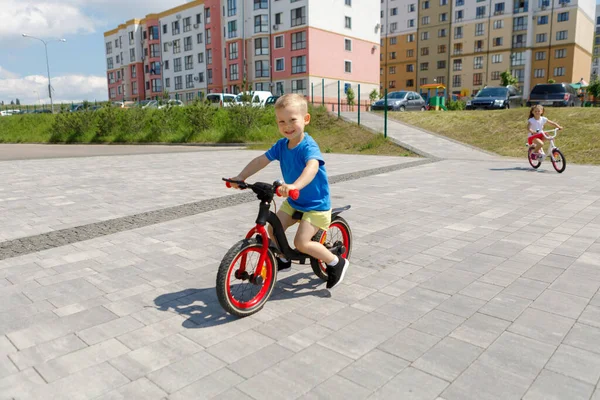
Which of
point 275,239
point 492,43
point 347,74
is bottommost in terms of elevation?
point 275,239

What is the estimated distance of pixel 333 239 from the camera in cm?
435

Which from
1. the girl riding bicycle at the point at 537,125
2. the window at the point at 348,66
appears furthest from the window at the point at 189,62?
the girl riding bicycle at the point at 537,125

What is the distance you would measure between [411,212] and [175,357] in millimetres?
4834

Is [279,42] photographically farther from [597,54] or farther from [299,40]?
[597,54]

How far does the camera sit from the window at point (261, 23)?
172 ft

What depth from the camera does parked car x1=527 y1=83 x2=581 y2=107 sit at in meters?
25.2

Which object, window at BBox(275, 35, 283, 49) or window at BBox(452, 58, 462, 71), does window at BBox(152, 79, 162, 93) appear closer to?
window at BBox(275, 35, 283, 49)

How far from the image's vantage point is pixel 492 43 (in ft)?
219

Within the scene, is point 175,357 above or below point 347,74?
below

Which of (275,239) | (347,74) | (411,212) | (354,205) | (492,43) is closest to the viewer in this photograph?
(275,239)

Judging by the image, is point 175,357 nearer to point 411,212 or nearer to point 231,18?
point 411,212

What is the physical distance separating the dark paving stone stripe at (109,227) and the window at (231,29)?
171 feet

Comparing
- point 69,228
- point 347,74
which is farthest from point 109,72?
point 69,228

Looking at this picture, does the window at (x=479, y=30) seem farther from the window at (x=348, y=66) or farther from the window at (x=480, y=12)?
the window at (x=348, y=66)
